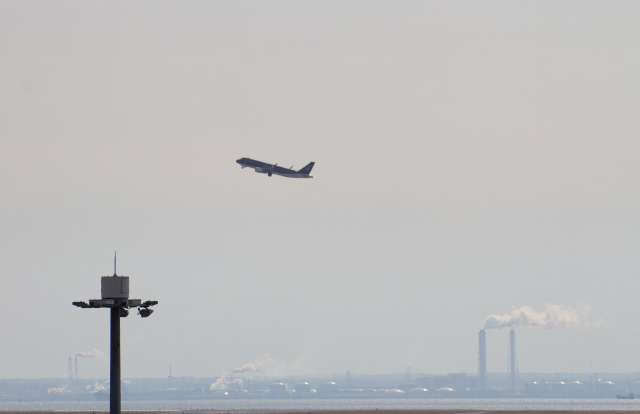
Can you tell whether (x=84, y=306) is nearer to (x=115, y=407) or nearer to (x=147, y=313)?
(x=147, y=313)

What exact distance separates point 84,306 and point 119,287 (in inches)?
115

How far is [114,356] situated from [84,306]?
20.5ft

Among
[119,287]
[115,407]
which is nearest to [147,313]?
[119,287]

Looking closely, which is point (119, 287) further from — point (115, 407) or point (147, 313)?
point (115, 407)

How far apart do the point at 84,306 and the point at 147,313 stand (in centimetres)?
338

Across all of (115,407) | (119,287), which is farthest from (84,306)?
(115,407)

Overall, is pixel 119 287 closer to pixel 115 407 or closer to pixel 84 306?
pixel 84 306

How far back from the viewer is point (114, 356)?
62969 millimetres

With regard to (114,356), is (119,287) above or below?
above

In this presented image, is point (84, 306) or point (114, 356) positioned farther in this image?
point (114, 356)

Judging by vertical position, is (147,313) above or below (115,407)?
above

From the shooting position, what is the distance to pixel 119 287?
6016cm

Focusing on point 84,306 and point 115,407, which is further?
point 115,407

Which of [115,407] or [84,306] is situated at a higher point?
[84,306]
